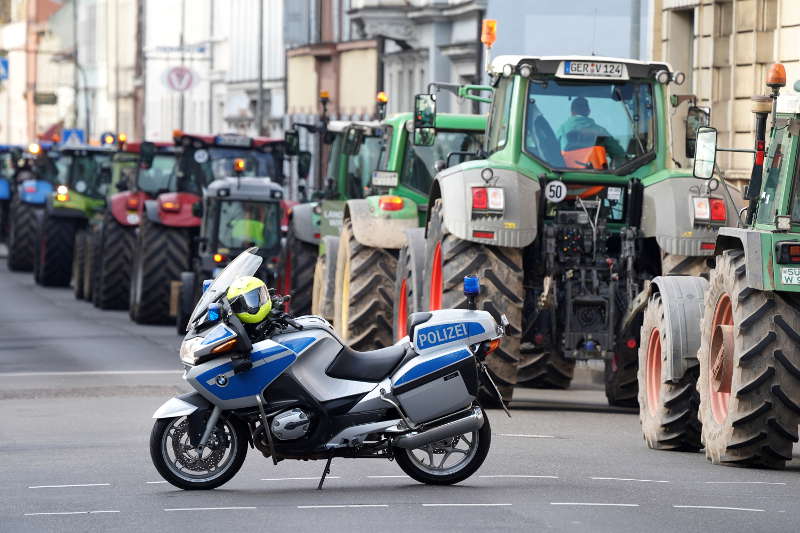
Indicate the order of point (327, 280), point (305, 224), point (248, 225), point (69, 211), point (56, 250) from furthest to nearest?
point (56, 250), point (69, 211), point (248, 225), point (305, 224), point (327, 280)

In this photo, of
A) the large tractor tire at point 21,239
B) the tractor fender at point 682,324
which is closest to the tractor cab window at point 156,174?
the large tractor tire at point 21,239

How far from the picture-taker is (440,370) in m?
12.5

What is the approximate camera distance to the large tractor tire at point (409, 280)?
18.2 metres

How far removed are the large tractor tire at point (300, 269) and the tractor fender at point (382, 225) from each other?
5.02 meters

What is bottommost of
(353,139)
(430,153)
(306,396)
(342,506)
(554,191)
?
(342,506)

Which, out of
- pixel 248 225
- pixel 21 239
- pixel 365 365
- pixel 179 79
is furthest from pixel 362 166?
pixel 179 79

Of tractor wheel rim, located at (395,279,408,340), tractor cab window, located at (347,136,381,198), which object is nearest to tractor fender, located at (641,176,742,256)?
tractor wheel rim, located at (395,279,408,340)

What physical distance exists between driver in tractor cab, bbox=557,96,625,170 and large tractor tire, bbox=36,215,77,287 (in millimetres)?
21680

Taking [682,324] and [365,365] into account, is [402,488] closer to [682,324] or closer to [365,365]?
[365,365]

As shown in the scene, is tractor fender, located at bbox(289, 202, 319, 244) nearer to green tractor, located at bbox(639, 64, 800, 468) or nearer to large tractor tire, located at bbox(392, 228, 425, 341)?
large tractor tire, located at bbox(392, 228, 425, 341)

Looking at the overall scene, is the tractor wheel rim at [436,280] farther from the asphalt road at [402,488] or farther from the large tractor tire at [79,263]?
the large tractor tire at [79,263]

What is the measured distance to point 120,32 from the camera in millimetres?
96000

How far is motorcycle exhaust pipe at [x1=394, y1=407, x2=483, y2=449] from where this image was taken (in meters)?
12.3

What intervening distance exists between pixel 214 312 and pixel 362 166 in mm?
12293
